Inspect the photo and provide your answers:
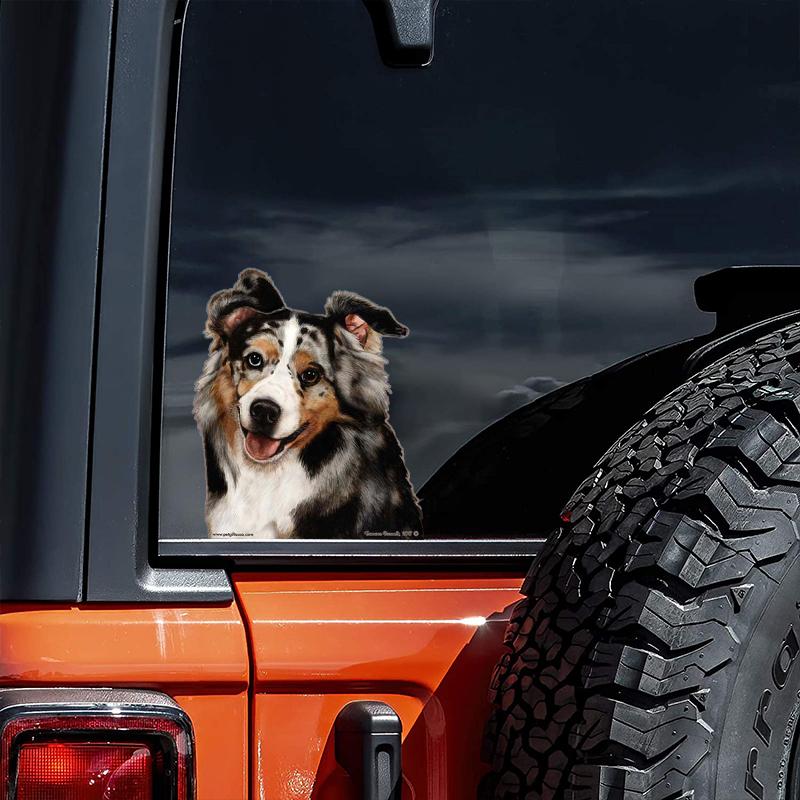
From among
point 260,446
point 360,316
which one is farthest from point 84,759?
point 360,316

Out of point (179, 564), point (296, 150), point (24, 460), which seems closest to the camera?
point (24, 460)

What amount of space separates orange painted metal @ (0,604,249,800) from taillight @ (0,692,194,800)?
6 centimetres

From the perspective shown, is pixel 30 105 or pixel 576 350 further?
pixel 576 350

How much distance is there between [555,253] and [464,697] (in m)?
0.67

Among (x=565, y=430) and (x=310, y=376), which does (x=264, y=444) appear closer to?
(x=310, y=376)

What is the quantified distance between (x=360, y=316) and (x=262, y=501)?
0.31 metres

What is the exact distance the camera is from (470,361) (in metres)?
1.95

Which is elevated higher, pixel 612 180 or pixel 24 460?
pixel 612 180

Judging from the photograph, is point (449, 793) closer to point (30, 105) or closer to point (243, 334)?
point (243, 334)

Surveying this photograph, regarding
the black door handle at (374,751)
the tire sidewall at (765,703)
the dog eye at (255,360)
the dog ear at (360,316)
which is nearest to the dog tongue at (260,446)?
the dog eye at (255,360)

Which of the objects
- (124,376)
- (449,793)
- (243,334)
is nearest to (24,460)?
(124,376)

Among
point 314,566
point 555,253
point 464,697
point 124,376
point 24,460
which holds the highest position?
point 555,253

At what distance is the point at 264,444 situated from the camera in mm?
1951

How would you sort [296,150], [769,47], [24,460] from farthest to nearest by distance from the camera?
1. [769,47]
2. [296,150]
3. [24,460]
